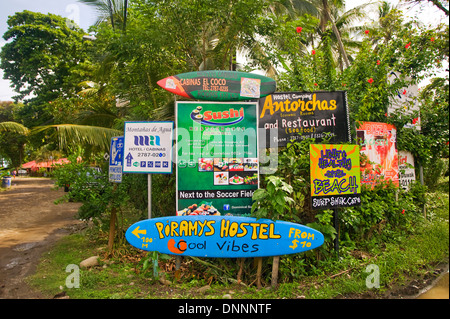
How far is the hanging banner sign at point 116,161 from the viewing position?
573 centimetres

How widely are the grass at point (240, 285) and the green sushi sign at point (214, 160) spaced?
3.39 ft

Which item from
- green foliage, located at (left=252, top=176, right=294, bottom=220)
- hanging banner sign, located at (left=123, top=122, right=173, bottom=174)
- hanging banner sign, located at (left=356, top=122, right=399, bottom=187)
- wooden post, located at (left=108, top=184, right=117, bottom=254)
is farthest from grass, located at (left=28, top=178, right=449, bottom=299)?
hanging banner sign, located at (left=123, top=122, right=173, bottom=174)

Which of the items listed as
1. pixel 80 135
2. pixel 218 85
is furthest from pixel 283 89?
pixel 80 135

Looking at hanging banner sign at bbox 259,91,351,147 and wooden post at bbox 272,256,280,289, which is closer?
wooden post at bbox 272,256,280,289

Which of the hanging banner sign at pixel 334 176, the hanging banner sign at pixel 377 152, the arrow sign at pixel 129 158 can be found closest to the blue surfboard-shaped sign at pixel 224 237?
the hanging banner sign at pixel 334 176

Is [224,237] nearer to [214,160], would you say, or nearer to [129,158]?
[214,160]

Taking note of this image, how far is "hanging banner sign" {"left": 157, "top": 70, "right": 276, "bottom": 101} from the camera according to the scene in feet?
16.3

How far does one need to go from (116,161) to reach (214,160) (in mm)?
2115

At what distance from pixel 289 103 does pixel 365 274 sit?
10.5 feet

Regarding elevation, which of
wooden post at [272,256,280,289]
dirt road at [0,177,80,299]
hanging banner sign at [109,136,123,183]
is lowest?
dirt road at [0,177,80,299]

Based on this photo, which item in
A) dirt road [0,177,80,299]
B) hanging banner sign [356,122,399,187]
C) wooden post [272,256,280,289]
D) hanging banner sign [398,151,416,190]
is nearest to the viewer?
wooden post [272,256,280,289]

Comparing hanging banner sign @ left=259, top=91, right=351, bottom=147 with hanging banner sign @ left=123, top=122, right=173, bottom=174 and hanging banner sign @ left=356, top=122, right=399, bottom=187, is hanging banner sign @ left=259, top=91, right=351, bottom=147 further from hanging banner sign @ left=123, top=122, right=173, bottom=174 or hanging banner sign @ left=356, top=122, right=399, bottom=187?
hanging banner sign @ left=123, top=122, right=173, bottom=174

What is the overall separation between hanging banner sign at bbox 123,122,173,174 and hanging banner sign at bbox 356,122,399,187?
153 inches

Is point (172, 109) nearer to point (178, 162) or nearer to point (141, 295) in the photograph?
point (178, 162)
